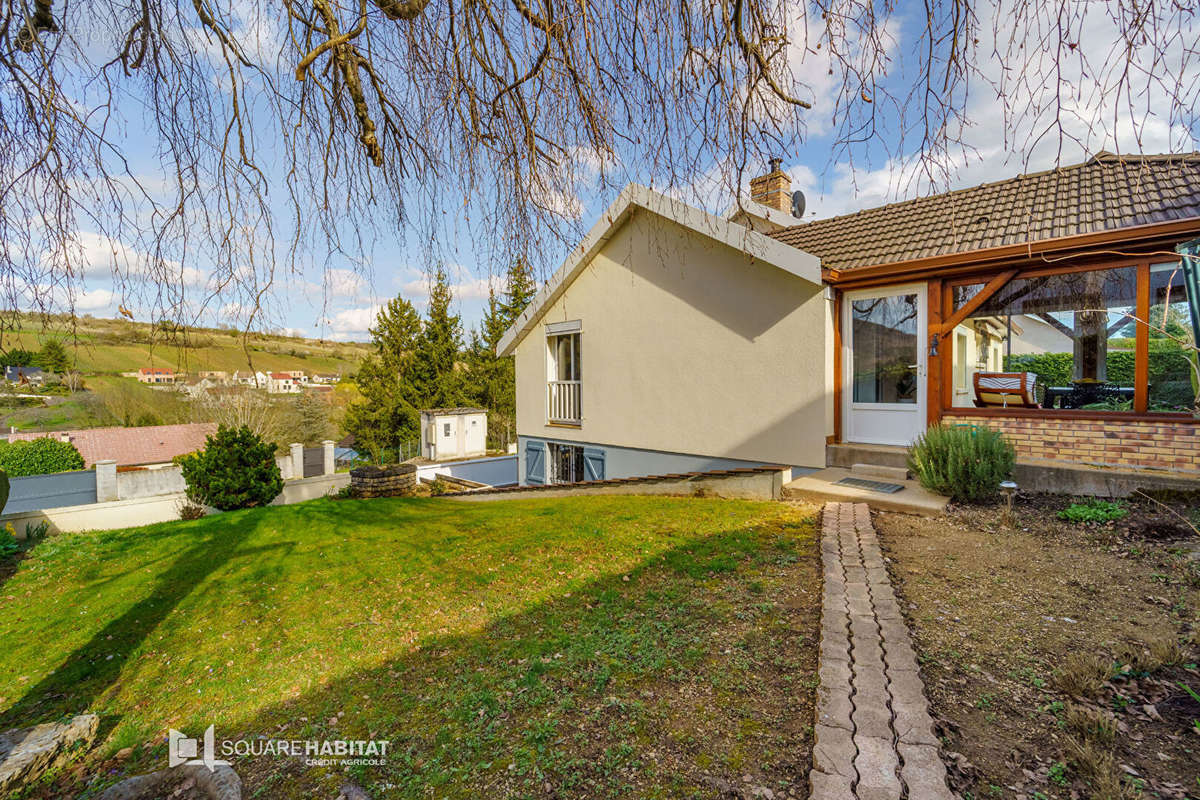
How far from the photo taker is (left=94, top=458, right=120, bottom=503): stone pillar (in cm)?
1825

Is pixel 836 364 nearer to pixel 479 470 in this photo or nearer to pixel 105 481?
pixel 479 470

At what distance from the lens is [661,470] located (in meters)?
10.4

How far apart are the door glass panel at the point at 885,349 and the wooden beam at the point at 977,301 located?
41cm

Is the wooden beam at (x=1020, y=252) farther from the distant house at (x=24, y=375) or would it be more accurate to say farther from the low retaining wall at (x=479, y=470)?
the low retaining wall at (x=479, y=470)

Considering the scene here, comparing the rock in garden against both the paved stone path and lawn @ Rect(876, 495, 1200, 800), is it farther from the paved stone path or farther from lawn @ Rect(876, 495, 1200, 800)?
lawn @ Rect(876, 495, 1200, 800)

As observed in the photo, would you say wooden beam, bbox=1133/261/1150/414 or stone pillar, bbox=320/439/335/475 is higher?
wooden beam, bbox=1133/261/1150/414

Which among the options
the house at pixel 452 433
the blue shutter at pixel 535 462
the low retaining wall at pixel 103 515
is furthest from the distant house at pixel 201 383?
the house at pixel 452 433

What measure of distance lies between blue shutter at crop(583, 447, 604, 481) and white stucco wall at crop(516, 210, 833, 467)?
311 millimetres

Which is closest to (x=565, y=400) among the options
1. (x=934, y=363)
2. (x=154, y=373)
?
(x=934, y=363)

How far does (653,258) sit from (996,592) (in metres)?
7.81

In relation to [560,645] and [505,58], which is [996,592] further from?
[505,58]

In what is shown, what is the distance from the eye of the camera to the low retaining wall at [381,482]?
1291cm

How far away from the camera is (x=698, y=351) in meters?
9.48

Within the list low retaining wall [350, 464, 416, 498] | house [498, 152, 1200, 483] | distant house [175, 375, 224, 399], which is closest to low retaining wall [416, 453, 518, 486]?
low retaining wall [350, 464, 416, 498]
